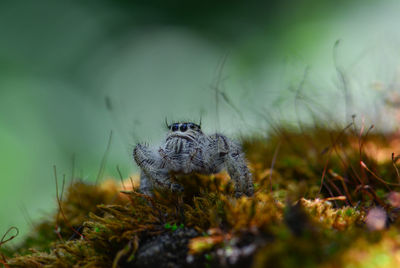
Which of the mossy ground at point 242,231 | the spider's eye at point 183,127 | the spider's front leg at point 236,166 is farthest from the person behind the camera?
the spider's eye at point 183,127

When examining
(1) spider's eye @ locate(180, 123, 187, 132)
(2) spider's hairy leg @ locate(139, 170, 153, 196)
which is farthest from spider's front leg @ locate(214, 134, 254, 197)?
(2) spider's hairy leg @ locate(139, 170, 153, 196)

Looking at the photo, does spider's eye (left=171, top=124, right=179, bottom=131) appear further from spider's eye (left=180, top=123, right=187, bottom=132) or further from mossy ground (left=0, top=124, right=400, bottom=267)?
mossy ground (left=0, top=124, right=400, bottom=267)

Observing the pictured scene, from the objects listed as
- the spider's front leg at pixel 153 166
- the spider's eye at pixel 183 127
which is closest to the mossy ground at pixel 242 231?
the spider's front leg at pixel 153 166

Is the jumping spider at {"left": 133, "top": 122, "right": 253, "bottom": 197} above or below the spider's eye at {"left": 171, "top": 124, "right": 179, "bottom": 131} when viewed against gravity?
below

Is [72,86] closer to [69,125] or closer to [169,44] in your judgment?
Result: [69,125]

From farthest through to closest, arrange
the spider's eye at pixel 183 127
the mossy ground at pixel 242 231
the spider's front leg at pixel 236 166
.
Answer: the spider's eye at pixel 183 127 < the spider's front leg at pixel 236 166 < the mossy ground at pixel 242 231

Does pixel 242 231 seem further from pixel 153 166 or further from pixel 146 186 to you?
pixel 146 186

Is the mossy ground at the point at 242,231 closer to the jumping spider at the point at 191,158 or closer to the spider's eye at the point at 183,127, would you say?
the jumping spider at the point at 191,158

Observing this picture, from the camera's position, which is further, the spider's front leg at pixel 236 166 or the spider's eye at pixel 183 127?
the spider's eye at pixel 183 127

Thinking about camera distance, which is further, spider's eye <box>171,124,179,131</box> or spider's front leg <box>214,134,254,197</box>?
spider's eye <box>171,124,179,131</box>

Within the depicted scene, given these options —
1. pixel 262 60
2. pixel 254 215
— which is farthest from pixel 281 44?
pixel 254 215
